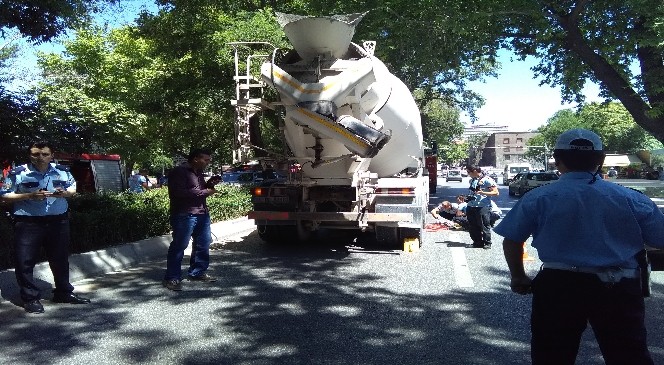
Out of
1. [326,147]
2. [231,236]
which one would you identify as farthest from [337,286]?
[231,236]

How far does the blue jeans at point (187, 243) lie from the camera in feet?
20.1

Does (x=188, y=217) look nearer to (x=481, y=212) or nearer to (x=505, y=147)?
(x=481, y=212)

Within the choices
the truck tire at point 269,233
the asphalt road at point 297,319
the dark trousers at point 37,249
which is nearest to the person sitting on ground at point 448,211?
the asphalt road at point 297,319

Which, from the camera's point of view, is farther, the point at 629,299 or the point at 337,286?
the point at 337,286

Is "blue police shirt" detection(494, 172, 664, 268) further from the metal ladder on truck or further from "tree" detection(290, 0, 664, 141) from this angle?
"tree" detection(290, 0, 664, 141)

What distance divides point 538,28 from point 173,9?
10518 millimetres

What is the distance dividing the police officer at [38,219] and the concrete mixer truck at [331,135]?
2.82m

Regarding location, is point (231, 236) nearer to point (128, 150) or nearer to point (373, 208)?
point (373, 208)

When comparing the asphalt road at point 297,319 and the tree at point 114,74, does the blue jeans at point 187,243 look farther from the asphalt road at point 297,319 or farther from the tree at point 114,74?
the tree at point 114,74

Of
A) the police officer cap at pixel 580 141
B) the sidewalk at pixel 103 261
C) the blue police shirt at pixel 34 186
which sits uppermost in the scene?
the police officer cap at pixel 580 141

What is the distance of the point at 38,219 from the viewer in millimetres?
5266

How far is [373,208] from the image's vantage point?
873 cm

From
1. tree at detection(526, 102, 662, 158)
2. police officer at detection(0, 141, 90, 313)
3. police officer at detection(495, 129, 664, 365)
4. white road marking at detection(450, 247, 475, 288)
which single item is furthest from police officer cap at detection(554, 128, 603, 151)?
tree at detection(526, 102, 662, 158)

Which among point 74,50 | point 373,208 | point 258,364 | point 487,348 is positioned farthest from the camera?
point 74,50
